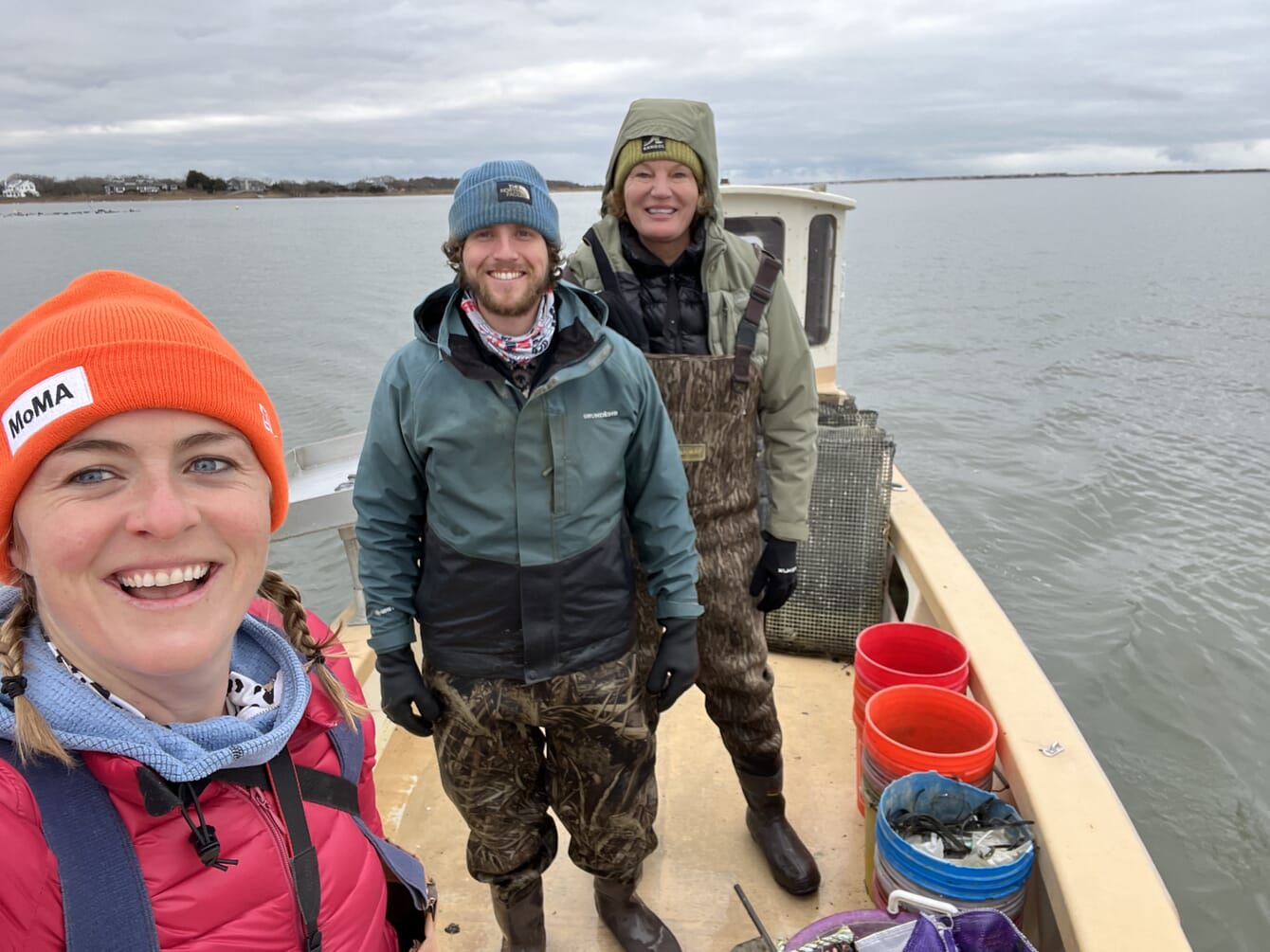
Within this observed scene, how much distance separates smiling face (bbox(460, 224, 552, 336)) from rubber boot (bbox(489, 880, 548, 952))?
4.80 feet

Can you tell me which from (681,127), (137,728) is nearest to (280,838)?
(137,728)

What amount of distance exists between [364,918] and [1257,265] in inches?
1400

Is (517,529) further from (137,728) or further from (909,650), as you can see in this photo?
(909,650)

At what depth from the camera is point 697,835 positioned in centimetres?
286

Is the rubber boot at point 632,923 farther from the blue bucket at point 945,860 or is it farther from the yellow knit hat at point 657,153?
the yellow knit hat at point 657,153

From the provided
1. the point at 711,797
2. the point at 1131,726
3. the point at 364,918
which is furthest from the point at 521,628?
the point at 1131,726

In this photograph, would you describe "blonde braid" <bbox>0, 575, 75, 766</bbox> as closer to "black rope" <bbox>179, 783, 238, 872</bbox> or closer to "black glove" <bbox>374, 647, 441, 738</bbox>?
"black rope" <bbox>179, 783, 238, 872</bbox>

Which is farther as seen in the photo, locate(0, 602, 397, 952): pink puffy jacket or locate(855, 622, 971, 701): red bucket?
locate(855, 622, 971, 701): red bucket

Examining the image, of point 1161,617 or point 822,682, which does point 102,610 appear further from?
point 1161,617

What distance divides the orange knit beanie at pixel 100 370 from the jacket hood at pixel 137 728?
0.50 ft

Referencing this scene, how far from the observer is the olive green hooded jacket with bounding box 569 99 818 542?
225cm

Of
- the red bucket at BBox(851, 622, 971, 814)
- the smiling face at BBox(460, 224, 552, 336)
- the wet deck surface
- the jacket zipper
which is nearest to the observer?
the jacket zipper

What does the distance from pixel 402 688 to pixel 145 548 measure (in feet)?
3.32

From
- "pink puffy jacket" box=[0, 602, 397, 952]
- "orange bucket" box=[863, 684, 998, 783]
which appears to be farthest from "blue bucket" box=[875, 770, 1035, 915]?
"pink puffy jacket" box=[0, 602, 397, 952]
